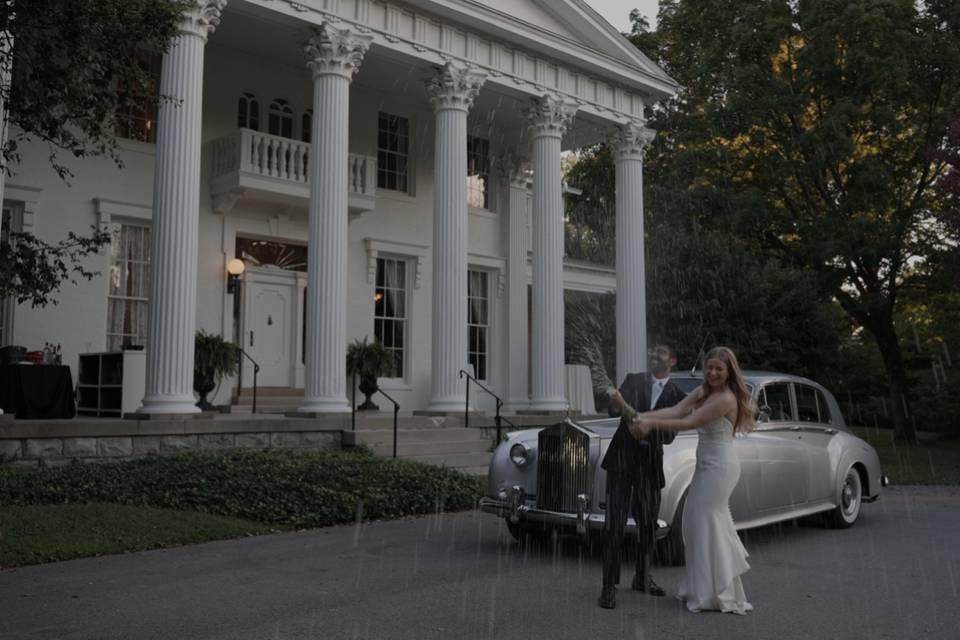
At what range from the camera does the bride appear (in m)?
6.00

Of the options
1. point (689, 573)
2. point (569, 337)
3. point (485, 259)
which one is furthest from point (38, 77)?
point (569, 337)

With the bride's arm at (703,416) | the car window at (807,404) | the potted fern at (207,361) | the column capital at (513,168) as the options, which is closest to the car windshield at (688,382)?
the car window at (807,404)

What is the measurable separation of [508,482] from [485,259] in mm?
14018

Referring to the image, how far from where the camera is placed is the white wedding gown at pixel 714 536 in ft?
19.7

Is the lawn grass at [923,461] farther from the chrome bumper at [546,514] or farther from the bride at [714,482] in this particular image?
the bride at [714,482]

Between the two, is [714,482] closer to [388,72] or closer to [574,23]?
[388,72]

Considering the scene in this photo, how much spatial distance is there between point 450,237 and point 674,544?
10012 mm

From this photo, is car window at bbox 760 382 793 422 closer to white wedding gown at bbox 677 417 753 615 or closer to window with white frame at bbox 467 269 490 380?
white wedding gown at bbox 677 417 753 615

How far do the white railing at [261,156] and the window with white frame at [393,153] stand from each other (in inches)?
91.3

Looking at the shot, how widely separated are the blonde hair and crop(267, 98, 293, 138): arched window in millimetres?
14373

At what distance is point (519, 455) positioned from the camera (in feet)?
27.0

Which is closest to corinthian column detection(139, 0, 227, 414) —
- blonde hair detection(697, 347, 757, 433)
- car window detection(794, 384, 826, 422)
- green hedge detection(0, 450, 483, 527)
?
green hedge detection(0, 450, 483, 527)

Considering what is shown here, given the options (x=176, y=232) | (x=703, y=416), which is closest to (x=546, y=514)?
(x=703, y=416)

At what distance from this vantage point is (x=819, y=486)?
933cm
